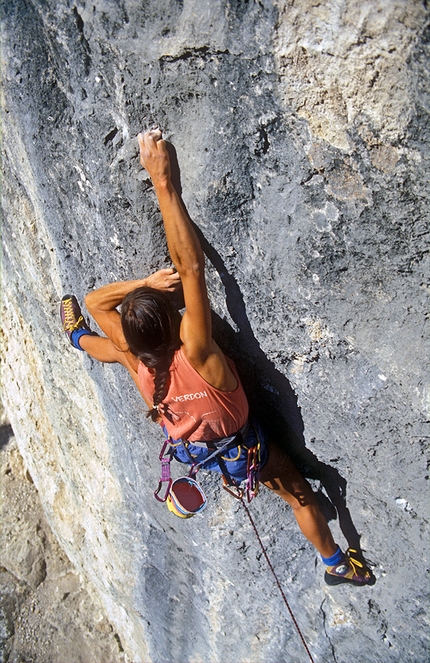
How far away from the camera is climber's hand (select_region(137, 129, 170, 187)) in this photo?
6.79 feet

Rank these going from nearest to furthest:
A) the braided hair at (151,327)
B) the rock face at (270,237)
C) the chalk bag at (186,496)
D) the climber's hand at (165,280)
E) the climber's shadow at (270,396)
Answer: the rock face at (270,237) < the braided hair at (151,327) < the climber's hand at (165,280) < the climber's shadow at (270,396) < the chalk bag at (186,496)

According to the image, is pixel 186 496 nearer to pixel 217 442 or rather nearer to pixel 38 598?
pixel 217 442

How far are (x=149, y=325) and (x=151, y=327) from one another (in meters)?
0.01

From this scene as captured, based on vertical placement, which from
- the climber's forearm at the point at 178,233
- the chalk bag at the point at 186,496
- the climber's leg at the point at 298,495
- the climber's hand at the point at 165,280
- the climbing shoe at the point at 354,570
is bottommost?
the climbing shoe at the point at 354,570

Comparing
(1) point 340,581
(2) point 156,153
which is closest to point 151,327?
(2) point 156,153

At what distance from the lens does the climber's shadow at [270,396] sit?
2.29m

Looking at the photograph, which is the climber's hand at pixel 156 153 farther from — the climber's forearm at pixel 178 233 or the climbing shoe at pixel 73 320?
the climbing shoe at pixel 73 320

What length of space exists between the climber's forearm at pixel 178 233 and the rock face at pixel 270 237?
82 millimetres

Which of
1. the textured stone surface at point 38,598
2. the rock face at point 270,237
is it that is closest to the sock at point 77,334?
the rock face at point 270,237

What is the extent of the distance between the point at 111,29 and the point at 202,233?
84 cm

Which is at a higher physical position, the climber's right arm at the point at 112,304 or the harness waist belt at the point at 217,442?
the climber's right arm at the point at 112,304

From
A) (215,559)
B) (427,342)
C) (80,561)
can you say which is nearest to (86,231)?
(427,342)

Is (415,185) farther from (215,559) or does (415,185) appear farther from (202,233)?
(215,559)

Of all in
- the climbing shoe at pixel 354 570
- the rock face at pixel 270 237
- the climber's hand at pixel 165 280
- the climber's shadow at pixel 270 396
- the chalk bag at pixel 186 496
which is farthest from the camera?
the climbing shoe at pixel 354 570
